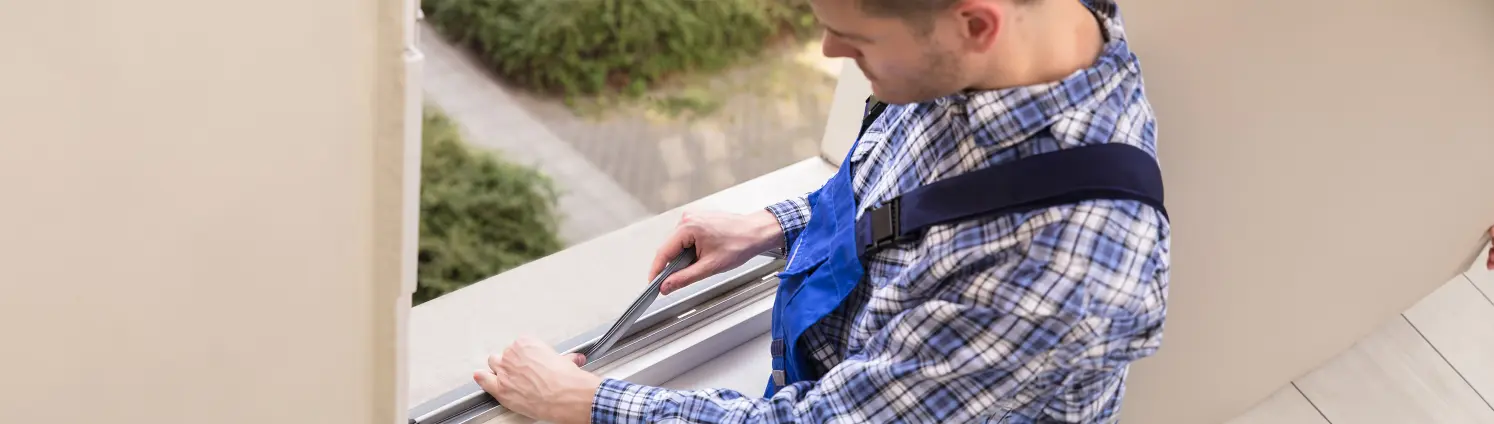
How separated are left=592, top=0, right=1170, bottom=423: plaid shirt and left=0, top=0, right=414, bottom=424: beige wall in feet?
1.37

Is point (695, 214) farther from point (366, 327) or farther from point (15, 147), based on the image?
point (15, 147)

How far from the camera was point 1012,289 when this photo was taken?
841 mm

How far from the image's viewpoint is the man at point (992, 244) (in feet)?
2.71

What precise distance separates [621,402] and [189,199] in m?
0.60

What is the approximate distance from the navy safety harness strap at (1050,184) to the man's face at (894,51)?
0.08 m

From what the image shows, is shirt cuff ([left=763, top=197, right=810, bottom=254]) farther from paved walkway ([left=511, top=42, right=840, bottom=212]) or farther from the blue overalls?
paved walkway ([left=511, top=42, right=840, bottom=212])

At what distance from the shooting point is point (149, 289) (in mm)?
604

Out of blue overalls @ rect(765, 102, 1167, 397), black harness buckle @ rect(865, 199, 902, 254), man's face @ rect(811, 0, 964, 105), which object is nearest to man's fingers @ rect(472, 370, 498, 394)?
blue overalls @ rect(765, 102, 1167, 397)

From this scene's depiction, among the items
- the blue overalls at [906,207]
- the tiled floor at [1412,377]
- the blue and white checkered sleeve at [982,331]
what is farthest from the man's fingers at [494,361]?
the tiled floor at [1412,377]

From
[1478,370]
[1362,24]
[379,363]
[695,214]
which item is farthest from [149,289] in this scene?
[1478,370]

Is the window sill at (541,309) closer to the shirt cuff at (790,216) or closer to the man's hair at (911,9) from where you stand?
the shirt cuff at (790,216)

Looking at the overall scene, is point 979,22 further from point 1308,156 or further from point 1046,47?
point 1308,156

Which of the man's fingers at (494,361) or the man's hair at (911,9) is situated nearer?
the man's hair at (911,9)

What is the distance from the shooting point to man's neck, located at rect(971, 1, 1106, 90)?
2.74 feet
